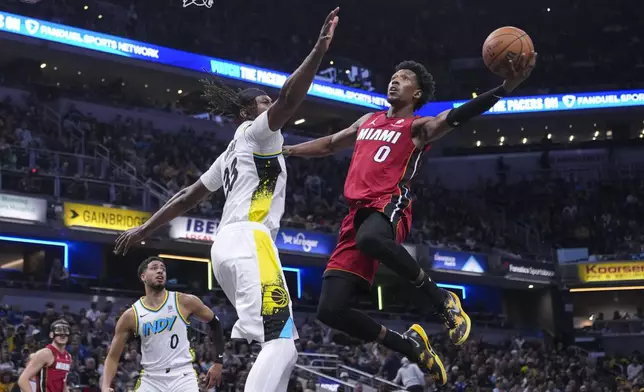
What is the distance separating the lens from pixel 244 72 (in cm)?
3778

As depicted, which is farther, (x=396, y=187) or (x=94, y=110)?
(x=94, y=110)

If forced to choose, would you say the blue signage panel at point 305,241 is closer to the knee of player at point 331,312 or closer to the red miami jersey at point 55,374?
the red miami jersey at point 55,374

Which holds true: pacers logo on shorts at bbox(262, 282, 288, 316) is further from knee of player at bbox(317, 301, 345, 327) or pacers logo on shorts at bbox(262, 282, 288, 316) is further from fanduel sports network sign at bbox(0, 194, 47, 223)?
fanduel sports network sign at bbox(0, 194, 47, 223)

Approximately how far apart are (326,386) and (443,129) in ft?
46.6

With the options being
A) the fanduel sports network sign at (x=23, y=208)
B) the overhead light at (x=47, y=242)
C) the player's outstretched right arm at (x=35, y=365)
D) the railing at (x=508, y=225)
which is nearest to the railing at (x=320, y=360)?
the fanduel sports network sign at (x=23, y=208)

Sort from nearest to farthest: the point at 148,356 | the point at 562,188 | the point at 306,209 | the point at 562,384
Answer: the point at 148,356 < the point at 562,384 < the point at 306,209 < the point at 562,188

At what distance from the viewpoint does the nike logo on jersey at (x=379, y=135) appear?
7.58 m

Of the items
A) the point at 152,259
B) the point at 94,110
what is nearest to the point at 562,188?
the point at 94,110

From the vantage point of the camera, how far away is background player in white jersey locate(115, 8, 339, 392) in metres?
6.35

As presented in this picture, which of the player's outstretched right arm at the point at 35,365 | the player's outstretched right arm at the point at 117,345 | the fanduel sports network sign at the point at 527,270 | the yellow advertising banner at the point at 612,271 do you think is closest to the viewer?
the player's outstretched right arm at the point at 117,345

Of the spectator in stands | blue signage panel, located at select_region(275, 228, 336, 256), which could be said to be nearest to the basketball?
the spectator in stands

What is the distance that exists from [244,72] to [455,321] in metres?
31.2

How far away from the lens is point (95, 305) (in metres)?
25.0

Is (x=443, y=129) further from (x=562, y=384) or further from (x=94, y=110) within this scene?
(x=94, y=110)
